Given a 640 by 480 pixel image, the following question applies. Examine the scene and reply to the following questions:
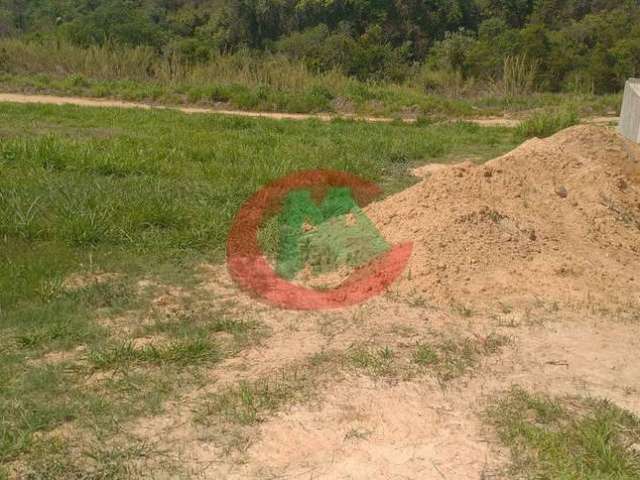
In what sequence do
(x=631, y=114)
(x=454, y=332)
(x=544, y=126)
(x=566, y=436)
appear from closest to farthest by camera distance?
(x=566, y=436) < (x=454, y=332) < (x=631, y=114) < (x=544, y=126)

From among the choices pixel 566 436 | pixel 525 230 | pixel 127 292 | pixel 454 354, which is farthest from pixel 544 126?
pixel 566 436

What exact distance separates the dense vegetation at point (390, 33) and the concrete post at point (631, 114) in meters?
9.57

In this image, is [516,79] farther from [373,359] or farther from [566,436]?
[566,436]

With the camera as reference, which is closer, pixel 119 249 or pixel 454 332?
pixel 454 332

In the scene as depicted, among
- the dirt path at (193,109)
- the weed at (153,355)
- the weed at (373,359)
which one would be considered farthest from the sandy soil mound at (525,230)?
the dirt path at (193,109)

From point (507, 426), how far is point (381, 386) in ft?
2.12

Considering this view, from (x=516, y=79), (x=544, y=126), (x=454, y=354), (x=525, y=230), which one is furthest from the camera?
(x=516, y=79)

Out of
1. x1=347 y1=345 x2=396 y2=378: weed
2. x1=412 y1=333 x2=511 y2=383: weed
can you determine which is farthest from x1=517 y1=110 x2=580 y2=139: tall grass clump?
x1=347 y1=345 x2=396 y2=378: weed

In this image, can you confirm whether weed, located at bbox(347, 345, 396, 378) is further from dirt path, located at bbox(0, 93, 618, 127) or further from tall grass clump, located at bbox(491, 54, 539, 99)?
tall grass clump, located at bbox(491, 54, 539, 99)

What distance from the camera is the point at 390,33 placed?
1128 inches

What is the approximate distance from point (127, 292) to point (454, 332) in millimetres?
2076

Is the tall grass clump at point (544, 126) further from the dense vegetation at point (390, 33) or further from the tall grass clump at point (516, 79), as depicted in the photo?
the dense vegetation at point (390, 33)

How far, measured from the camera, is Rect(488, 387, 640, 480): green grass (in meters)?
3.02

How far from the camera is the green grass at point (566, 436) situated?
A: 3.02 m
